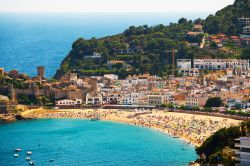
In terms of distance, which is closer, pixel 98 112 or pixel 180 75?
pixel 98 112

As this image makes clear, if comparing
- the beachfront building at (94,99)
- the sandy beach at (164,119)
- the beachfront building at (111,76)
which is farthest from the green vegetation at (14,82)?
the beachfront building at (111,76)

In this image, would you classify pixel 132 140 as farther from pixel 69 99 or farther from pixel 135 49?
pixel 135 49

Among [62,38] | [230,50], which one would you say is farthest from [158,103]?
[62,38]

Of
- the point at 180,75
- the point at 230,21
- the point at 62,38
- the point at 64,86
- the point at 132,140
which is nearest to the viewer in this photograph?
the point at 132,140

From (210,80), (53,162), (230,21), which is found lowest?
(53,162)

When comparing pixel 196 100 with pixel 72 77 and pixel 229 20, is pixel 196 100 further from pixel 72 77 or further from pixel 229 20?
pixel 229 20

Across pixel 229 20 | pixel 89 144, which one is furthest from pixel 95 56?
pixel 89 144
